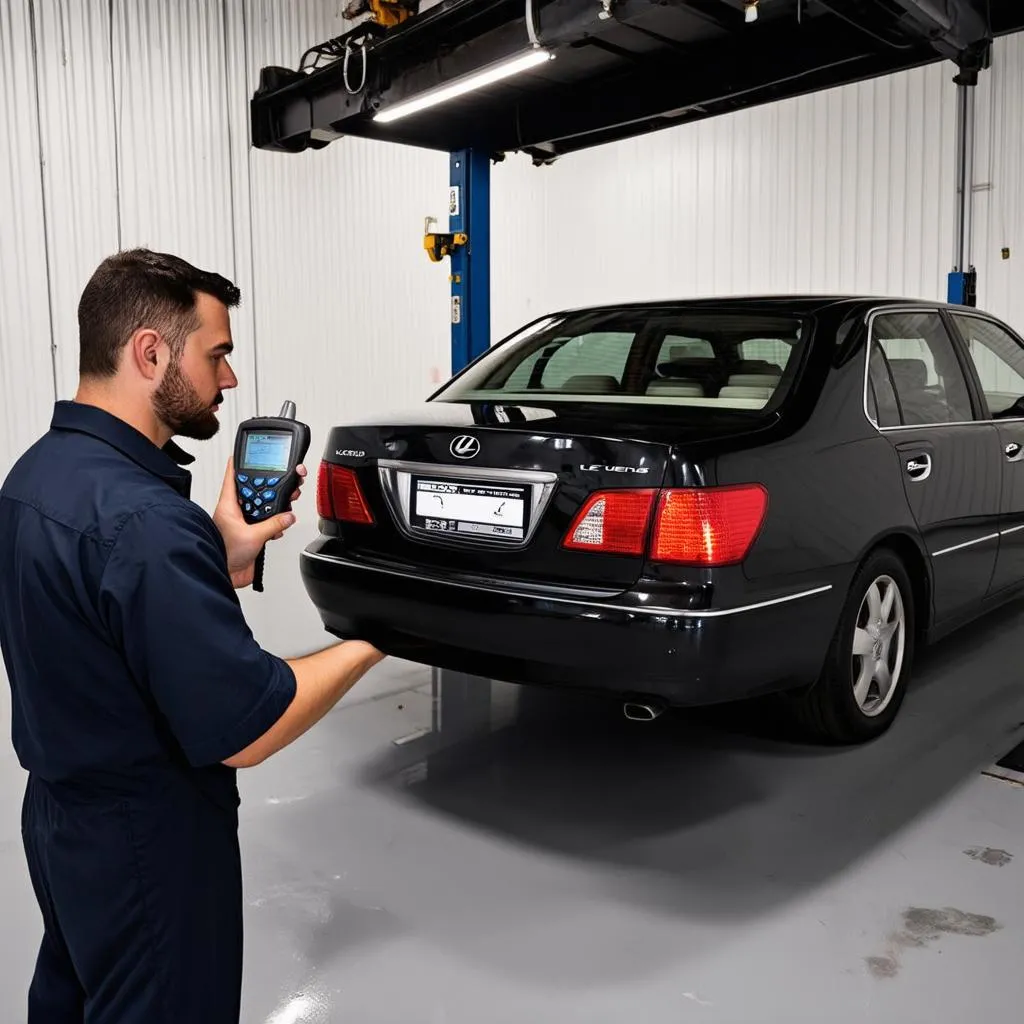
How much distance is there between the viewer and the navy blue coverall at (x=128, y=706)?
1.13 m

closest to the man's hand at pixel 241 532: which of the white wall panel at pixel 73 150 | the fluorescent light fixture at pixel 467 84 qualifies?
the fluorescent light fixture at pixel 467 84

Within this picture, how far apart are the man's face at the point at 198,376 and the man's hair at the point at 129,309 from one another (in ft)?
0.05

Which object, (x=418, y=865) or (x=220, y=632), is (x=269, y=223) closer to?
(x=418, y=865)

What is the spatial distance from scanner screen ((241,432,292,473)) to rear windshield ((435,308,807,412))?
118cm

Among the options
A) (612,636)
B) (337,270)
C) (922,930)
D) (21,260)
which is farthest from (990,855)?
(337,270)

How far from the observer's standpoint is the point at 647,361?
3027mm

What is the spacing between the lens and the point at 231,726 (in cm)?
116

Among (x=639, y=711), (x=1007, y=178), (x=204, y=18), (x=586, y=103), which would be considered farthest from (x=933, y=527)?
(x=204, y=18)

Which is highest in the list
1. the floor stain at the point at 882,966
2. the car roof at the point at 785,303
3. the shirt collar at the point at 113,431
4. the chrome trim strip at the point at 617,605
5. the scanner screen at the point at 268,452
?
the car roof at the point at 785,303

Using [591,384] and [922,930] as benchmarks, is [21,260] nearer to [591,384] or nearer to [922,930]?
[591,384]

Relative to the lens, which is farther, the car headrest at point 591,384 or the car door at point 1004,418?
the car door at point 1004,418

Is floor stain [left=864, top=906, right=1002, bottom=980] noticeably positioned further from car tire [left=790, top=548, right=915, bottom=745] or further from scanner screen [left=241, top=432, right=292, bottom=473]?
scanner screen [left=241, top=432, right=292, bottom=473]

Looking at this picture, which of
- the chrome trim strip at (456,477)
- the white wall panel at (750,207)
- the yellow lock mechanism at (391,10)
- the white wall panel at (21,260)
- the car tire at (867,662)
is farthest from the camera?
the white wall panel at (21,260)

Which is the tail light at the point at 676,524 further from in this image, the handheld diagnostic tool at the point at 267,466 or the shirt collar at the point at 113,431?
the shirt collar at the point at 113,431
